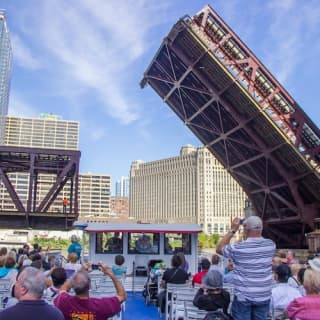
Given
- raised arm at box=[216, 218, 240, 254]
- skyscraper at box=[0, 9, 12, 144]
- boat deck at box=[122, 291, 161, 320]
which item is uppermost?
skyscraper at box=[0, 9, 12, 144]

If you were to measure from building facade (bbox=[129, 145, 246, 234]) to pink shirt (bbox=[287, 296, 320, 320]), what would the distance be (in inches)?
3810

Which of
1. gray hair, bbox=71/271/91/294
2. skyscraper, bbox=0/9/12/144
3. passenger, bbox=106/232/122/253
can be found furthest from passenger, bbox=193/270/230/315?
skyscraper, bbox=0/9/12/144

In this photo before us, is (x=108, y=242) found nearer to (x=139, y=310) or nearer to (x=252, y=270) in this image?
(x=139, y=310)

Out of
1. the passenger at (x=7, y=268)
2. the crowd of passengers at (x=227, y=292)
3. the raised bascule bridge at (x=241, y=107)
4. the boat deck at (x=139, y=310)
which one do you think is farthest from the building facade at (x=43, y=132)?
the crowd of passengers at (x=227, y=292)

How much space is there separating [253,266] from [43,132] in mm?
165659

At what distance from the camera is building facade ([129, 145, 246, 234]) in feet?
344

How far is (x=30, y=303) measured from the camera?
2422 mm

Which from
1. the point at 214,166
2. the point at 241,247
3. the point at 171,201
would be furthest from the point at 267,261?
the point at 171,201

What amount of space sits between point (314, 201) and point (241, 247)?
13437 mm

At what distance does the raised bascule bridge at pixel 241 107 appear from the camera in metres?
13.8

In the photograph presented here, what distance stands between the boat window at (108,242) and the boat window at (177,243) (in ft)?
3.91

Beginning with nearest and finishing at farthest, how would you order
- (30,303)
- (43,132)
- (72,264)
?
(30,303), (72,264), (43,132)

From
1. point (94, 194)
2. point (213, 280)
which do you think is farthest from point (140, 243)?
point (94, 194)

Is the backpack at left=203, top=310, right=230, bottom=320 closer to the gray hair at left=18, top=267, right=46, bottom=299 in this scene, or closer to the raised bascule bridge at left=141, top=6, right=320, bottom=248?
the gray hair at left=18, top=267, right=46, bottom=299
